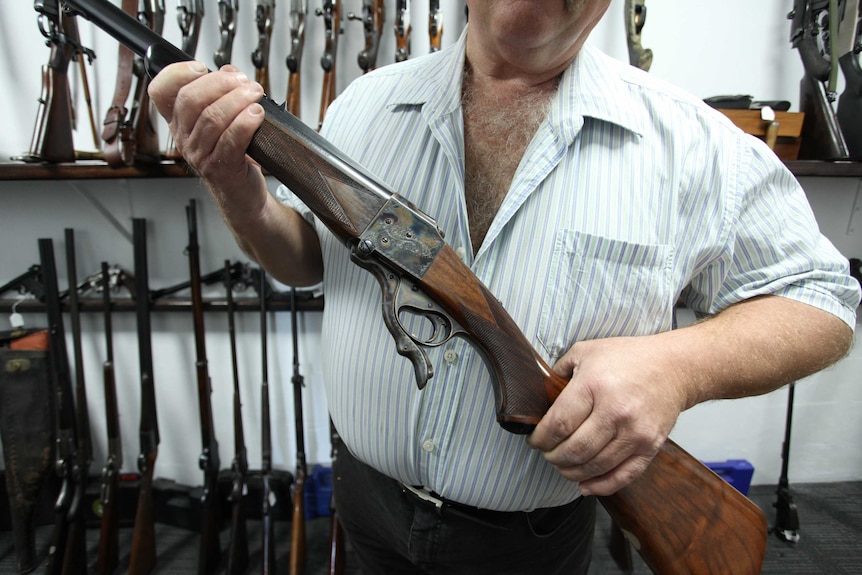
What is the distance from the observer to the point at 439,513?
88 cm

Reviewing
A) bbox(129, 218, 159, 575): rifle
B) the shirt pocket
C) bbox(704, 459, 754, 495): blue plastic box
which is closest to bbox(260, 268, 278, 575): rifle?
bbox(129, 218, 159, 575): rifle

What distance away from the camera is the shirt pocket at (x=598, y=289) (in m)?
0.76

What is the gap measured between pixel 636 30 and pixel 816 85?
27.7 inches

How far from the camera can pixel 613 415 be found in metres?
0.65

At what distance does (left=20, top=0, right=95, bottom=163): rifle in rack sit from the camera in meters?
1.53

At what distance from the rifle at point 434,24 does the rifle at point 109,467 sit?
157cm

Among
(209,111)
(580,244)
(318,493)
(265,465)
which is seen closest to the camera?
(209,111)

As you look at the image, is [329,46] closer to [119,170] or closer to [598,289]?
[119,170]

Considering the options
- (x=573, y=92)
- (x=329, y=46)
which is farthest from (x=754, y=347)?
(x=329, y=46)

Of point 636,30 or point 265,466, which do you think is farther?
point 265,466

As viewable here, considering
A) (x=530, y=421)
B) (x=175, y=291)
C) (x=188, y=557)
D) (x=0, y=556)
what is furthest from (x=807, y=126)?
(x=0, y=556)

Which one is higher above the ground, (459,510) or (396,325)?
(396,325)

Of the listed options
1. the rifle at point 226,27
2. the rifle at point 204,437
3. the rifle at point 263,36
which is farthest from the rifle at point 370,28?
the rifle at point 204,437

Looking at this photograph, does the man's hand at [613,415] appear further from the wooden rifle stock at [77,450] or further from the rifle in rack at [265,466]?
the wooden rifle stock at [77,450]
